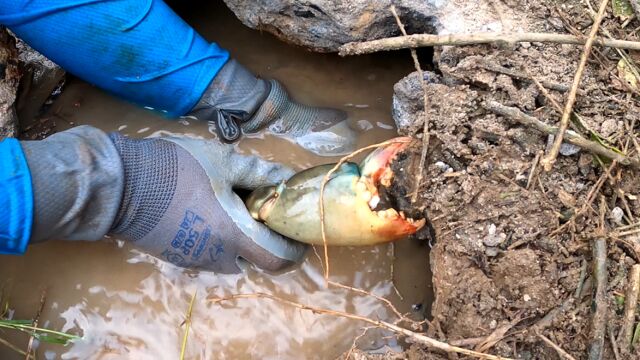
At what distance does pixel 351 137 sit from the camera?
2264mm

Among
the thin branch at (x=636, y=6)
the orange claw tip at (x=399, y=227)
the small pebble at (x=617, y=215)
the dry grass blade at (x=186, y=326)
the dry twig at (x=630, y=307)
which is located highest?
the thin branch at (x=636, y=6)

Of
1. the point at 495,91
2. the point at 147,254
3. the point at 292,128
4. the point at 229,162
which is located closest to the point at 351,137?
the point at 292,128

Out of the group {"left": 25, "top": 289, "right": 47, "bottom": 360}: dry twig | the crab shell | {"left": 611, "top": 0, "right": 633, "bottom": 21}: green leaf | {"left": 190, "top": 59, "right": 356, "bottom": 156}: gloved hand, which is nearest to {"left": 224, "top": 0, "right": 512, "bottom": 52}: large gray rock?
{"left": 190, "top": 59, "right": 356, "bottom": 156}: gloved hand

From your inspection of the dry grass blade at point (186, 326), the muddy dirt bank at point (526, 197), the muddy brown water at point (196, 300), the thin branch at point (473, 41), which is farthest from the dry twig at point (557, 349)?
the dry grass blade at point (186, 326)

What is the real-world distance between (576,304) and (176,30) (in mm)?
1558

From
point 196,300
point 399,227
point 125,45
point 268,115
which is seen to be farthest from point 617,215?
point 125,45

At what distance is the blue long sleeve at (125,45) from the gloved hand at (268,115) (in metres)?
0.08

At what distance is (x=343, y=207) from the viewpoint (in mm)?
1820

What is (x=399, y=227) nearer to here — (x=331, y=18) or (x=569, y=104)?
(x=569, y=104)

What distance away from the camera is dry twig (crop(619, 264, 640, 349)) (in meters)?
1.55

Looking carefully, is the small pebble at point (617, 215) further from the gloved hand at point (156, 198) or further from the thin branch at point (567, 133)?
the gloved hand at point (156, 198)

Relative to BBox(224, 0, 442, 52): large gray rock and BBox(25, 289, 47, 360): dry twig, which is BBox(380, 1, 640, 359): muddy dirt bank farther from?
BBox(25, 289, 47, 360): dry twig

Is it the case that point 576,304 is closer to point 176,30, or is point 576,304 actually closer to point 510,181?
point 510,181

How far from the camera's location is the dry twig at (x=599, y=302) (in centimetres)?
155
